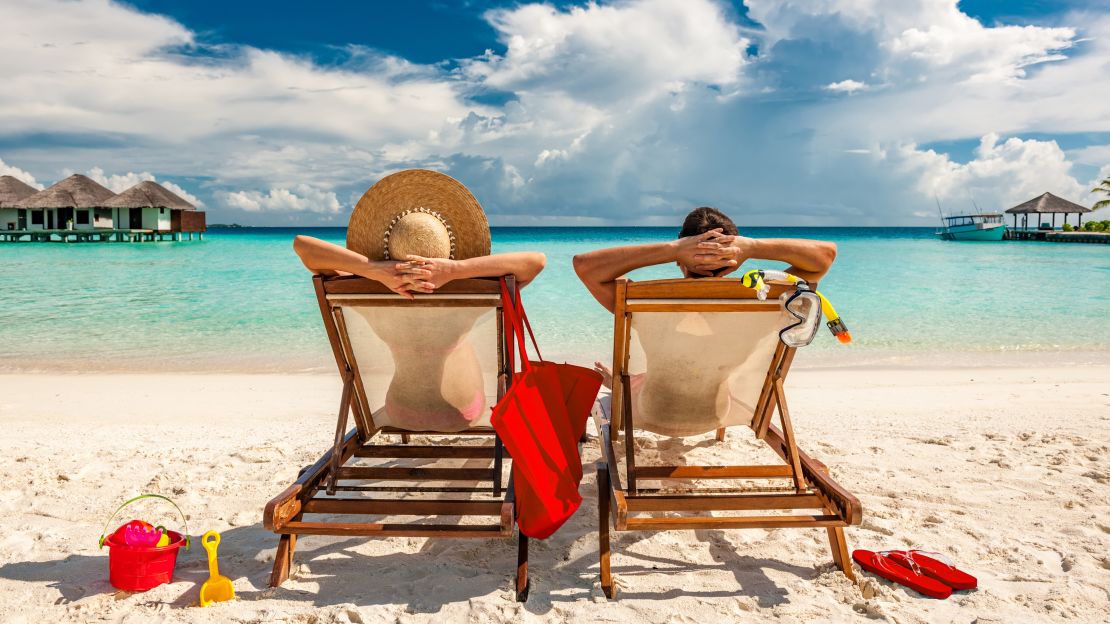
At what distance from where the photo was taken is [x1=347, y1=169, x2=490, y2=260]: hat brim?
2.70 m

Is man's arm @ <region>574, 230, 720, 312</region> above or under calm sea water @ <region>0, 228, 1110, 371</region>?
above

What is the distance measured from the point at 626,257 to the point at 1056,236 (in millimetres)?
50527

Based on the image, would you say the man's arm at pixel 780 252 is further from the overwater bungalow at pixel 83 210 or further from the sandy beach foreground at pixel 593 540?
the overwater bungalow at pixel 83 210

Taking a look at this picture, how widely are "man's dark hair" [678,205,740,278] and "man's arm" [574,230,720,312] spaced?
0.10 m

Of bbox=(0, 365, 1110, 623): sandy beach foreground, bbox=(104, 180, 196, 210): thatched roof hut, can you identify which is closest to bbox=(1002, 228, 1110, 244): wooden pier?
bbox=(0, 365, 1110, 623): sandy beach foreground

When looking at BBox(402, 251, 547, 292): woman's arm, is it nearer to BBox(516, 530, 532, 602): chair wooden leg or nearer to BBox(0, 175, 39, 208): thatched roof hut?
BBox(516, 530, 532, 602): chair wooden leg

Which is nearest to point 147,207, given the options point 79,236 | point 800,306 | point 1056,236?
point 79,236

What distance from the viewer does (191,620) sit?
2.14 meters

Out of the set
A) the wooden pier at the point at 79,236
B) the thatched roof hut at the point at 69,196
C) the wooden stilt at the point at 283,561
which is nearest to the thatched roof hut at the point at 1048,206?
the wooden stilt at the point at 283,561

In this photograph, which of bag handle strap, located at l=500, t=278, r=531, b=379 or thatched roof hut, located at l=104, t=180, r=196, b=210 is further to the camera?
thatched roof hut, located at l=104, t=180, r=196, b=210

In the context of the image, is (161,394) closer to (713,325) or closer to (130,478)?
(130,478)

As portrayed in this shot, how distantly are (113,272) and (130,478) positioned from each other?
65.4ft

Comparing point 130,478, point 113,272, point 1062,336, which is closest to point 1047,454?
point 130,478

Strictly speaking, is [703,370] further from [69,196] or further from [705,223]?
[69,196]
